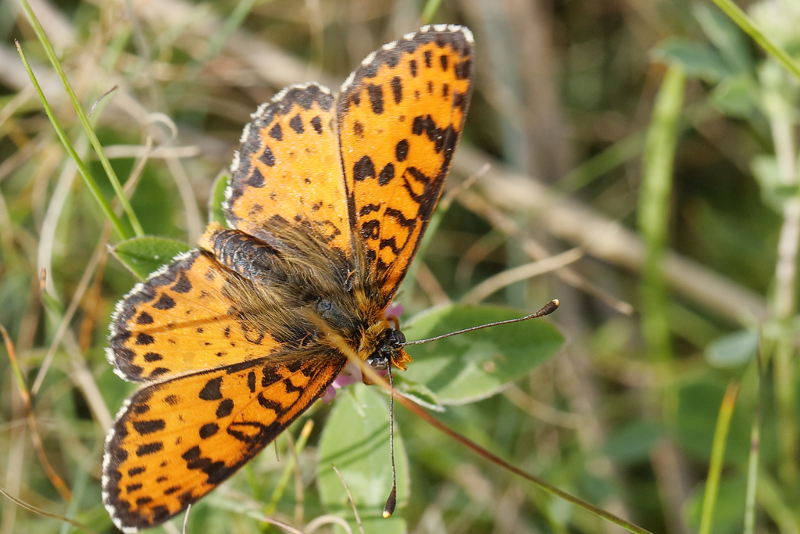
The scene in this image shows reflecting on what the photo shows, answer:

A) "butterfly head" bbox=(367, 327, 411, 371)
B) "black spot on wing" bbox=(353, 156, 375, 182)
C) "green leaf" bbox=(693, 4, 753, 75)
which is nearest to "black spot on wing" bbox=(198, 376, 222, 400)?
"butterfly head" bbox=(367, 327, 411, 371)

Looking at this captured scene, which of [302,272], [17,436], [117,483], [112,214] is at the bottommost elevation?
Answer: [17,436]

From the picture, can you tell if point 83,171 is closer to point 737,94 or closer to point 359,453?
point 359,453

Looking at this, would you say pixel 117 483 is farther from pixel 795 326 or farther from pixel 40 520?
pixel 795 326

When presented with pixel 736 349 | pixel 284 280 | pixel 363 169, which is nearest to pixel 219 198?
pixel 284 280

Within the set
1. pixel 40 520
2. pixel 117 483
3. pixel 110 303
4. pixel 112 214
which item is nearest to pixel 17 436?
pixel 40 520

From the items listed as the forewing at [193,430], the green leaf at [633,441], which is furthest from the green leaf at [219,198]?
the green leaf at [633,441]

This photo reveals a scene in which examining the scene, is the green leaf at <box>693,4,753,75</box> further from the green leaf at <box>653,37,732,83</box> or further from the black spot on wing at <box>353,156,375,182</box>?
the black spot on wing at <box>353,156,375,182</box>
